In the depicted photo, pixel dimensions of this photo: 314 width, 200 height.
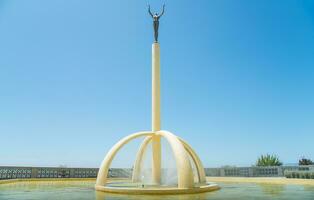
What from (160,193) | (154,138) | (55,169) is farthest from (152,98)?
(55,169)

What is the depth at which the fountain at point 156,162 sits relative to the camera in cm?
1428

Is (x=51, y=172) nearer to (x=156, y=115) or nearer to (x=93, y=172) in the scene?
(x=93, y=172)

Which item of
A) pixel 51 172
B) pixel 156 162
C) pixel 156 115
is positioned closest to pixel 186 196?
pixel 156 162

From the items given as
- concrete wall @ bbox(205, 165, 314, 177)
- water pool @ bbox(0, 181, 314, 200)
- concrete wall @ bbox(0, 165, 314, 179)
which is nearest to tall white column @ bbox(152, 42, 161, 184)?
water pool @ bbox(0, 181, 314, 200)

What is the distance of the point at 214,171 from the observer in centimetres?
2806

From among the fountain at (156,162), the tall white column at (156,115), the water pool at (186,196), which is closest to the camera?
the water pool at (186,196)

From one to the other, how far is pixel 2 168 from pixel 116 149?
10.5m

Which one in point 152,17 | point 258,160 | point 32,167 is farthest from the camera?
point 258,160

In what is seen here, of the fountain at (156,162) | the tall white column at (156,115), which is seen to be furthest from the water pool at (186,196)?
the tall white column at (156,115)

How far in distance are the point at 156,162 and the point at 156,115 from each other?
2.76 meters

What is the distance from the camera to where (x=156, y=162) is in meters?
19.4

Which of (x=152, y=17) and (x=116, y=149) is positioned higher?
(x=152, y=17)

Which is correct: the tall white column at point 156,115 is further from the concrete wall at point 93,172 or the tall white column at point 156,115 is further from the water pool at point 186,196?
the concrete wall at point 93,172

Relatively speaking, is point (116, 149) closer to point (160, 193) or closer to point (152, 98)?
point (152, 98)
